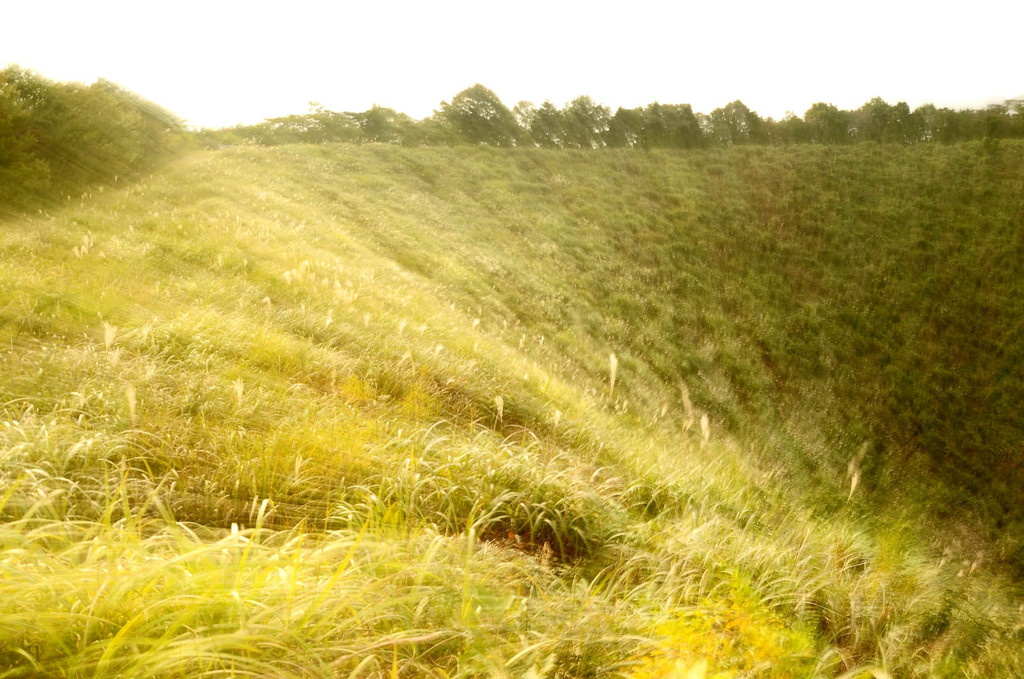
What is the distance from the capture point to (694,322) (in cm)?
1703

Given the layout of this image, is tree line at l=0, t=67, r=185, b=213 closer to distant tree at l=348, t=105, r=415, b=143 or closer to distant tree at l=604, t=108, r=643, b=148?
distant tree at l=348, t=105, r=415, b=143

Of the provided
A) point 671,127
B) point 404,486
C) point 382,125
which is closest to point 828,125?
point 671,127

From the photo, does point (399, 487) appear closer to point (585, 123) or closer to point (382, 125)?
point (382, 125)

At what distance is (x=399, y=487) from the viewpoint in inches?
106

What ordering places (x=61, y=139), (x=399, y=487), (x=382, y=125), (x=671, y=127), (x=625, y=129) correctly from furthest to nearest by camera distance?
(x=625, y=129) → (x=671, y=127) → (x=382, y=125) → (x=61, y=139) → (x=399, y=487)

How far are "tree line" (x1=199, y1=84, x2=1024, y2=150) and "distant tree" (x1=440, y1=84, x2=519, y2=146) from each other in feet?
0.22

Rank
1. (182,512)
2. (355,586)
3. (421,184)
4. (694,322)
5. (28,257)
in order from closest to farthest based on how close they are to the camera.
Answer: (355,586), (182,512), (28,257), (694,322), (421,184)

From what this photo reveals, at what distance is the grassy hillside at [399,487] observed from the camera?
161 centimetres

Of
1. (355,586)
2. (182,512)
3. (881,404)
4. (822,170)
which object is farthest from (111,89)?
(822,170)

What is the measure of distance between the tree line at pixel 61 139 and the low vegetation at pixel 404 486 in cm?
68

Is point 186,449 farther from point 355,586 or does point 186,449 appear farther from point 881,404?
point 881,404

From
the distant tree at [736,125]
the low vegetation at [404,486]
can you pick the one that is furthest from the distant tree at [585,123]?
the low vegetation at [404,486]

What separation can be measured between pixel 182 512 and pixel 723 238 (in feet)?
79.4

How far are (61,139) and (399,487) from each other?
1235 cm
